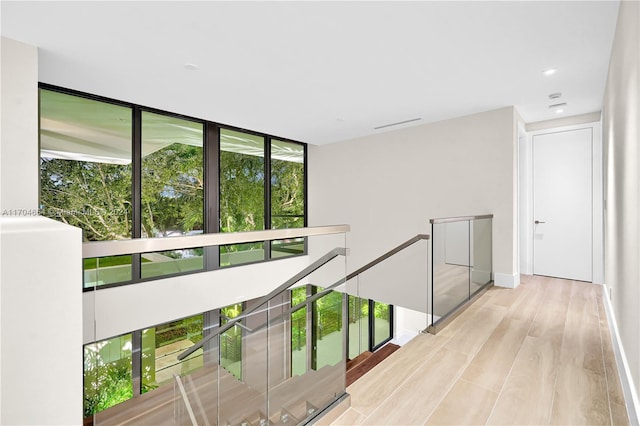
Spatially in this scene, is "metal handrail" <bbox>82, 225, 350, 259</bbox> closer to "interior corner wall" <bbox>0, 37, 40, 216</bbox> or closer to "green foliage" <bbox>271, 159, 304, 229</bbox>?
"interior corner wall" <bbox>0, 37, 40, 216</bbox>

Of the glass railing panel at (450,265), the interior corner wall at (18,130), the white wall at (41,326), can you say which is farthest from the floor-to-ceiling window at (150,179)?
the glass railing panel at (450,265)

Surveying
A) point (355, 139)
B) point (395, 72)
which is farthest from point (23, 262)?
point (355, 139)

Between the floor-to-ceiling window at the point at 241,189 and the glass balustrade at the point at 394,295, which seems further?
the floor-to-ceiling window at the point at 241,189

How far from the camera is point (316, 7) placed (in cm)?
217

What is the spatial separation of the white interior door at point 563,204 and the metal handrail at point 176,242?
4976mm

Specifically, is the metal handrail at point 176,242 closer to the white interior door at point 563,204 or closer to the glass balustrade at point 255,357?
the glass balustrade at point 255,357

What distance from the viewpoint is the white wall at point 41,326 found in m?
0.71

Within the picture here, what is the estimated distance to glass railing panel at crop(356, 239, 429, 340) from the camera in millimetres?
4488

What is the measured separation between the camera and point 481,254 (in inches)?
162

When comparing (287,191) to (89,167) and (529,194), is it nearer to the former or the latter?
(89,167)

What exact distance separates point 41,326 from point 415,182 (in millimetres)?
5058

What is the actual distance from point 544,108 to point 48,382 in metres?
5.55

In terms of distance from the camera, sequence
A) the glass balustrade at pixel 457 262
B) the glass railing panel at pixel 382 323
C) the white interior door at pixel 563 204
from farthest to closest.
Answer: the glass railing panel at pixel 382 323 < the white interior door at pixel 563 204 < the glass balustrade at pixel 457 262

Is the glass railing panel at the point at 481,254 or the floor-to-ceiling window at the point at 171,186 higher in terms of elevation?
the floor-to-ceiling window at the point at 171,186
